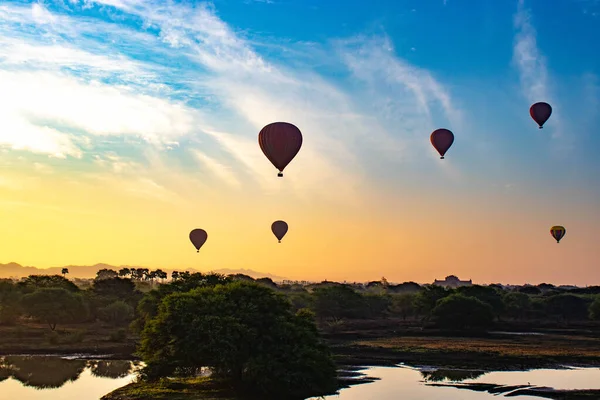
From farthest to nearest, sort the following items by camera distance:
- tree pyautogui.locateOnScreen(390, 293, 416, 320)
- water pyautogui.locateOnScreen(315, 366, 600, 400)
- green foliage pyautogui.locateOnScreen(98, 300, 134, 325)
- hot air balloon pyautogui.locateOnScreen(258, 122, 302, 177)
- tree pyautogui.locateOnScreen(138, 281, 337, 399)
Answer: tree pyautogui.locateOnScreen(390, 293, 416, 320), green foliage pyautogui.locateOnScreen(98, 300, 134, 325), hot air balloon pyautogui.locateOnScreen(258, 122, 302, 177), water pyautogui.locateOnScreen(315, 366, 600, 400), tree pyautogui.locateOnScreen(138, 281, 337, 399)

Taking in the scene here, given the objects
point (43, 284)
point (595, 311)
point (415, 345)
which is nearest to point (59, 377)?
point (415, 345)

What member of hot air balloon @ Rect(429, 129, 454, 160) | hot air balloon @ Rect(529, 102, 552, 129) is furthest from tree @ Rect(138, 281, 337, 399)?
hot air balloon @ Rect(529, 102, 552, 129)

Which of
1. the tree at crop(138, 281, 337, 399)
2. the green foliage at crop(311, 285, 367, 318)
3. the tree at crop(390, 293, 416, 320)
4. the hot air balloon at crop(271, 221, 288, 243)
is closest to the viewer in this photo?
the tree at crop(138, 281, 337, 399)

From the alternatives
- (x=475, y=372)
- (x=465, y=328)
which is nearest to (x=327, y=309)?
(x=465, y=328)

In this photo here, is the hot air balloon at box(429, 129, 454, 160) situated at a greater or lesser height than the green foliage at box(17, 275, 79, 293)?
greater

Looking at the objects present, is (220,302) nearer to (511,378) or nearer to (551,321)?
(511,378)

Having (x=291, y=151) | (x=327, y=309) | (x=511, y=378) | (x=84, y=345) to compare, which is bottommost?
(x=511, y=378)

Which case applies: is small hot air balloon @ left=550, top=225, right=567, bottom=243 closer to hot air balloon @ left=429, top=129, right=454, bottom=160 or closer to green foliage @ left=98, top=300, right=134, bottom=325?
hot air balloon @ left=429, top=129, right=454, bottom=160

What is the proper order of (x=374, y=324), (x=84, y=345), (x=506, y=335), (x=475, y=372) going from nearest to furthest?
(x=475, y=372) → (x=84, y=345) → (x=506, y=335) → (x=374, y=324)
